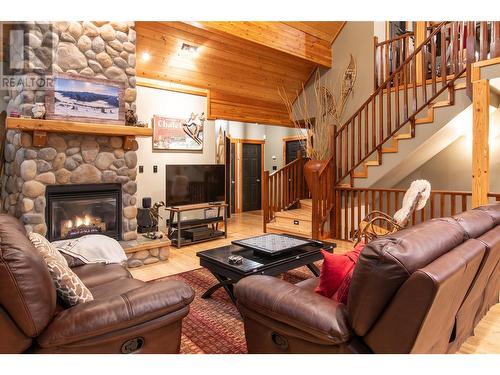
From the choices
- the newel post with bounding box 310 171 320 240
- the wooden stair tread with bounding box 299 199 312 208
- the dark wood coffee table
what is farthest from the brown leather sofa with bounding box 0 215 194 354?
the wooden stair tread with bounding box 299 199 312 208

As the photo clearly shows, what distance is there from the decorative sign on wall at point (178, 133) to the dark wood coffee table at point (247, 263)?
3.21 metres

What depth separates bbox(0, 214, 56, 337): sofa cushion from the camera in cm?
137

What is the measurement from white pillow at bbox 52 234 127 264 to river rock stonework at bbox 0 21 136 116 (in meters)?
1.65

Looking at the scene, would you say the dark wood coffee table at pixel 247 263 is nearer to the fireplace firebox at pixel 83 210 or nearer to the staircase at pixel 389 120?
the fireplace firebox at pixel 83 210

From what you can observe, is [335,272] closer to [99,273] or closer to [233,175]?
[99,273]

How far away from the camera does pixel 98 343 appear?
151cm

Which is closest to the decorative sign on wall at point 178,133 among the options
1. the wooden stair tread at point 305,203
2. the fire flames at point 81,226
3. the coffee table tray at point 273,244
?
the fire flames at point 81,226

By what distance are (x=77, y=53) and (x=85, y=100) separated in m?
0.55

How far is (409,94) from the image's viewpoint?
552 centimetres

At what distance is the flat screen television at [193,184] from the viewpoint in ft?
17.4

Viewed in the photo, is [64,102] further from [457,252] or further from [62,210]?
[457,252]

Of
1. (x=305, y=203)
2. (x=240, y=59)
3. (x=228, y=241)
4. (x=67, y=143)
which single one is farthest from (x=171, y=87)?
(x=305, y=203)

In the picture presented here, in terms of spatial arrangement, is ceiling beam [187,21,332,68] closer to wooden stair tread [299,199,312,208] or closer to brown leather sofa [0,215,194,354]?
wooden stair tread [299,199,312,208]
